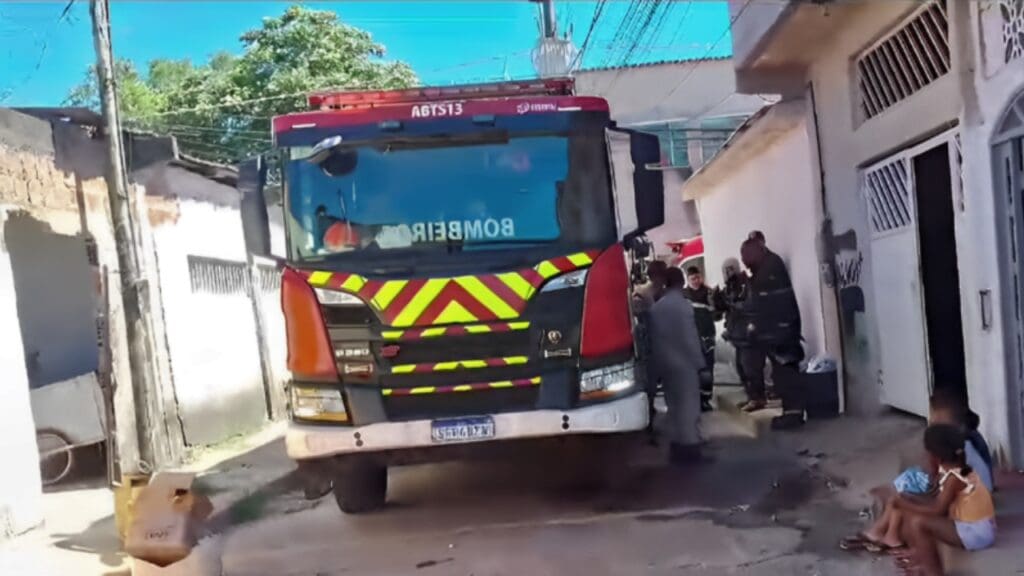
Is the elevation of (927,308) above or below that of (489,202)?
below

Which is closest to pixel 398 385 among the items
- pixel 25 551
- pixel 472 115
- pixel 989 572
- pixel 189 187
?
pixel 472 115

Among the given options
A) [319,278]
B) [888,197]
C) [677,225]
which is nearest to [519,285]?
[319,278]

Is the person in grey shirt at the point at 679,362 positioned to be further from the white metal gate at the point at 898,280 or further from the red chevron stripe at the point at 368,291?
the red chevron stripe at the point at 368,291

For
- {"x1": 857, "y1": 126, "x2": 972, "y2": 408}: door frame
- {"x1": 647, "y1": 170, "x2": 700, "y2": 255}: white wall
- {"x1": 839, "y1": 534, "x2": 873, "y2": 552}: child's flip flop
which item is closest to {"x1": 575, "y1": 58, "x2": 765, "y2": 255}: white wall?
{"x1": 647, "y1": 170, "x2": 700, "y2": 255}: white wall

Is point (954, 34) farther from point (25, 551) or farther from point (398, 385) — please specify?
point (25, 551)

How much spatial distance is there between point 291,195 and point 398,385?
4.77 feet

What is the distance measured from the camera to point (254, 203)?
283 inches

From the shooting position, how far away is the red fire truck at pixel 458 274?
6.74m

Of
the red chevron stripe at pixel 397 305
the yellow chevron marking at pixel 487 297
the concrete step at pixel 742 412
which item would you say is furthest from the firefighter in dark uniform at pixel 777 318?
the red chevron stripe at pixel 397 305

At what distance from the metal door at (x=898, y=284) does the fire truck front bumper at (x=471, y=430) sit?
2.96m

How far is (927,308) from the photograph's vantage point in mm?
8172

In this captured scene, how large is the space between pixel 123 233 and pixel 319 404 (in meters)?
4.47

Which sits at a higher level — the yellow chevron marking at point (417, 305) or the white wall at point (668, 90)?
the white wall at point (668, 90)

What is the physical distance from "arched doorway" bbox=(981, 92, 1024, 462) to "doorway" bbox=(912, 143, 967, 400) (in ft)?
5.20
